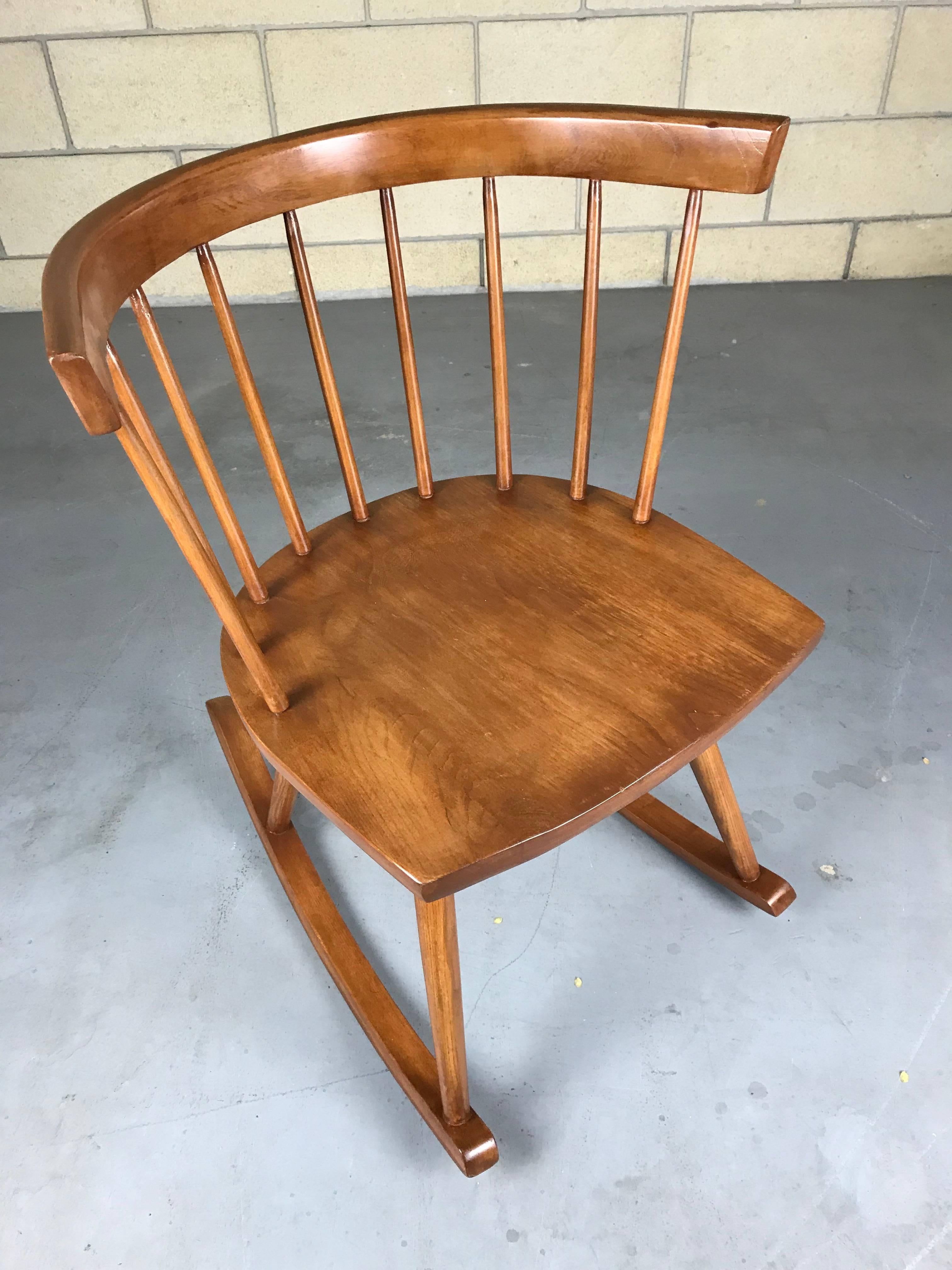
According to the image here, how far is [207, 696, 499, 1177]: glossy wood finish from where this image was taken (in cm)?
87

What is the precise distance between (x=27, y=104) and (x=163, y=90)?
32cm

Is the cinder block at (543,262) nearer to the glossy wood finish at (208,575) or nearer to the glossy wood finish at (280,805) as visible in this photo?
the glossy wood finish at (280,805)

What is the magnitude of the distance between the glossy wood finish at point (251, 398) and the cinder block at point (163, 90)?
5.28 ft

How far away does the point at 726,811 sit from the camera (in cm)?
102

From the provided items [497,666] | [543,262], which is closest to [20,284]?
[543,262]

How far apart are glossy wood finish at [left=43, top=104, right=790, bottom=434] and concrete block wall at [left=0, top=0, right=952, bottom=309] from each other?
1.46m

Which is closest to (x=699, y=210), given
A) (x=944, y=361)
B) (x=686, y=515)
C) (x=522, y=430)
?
(x=686, y=515)

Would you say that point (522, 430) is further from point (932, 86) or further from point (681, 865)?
point (932, 86)

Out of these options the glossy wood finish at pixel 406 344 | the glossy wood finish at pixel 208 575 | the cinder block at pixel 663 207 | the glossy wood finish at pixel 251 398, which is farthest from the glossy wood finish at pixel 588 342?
the cinder block at pixel 663 207

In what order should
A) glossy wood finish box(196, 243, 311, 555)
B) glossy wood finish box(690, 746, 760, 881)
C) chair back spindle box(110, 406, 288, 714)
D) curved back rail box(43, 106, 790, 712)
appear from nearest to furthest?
chair back spindle box(110, 406, 288, 714) → curved back rail box(43, 106, 790, 712) → glossy wood finish box(196, 243, 311, 555) → glossy wood finish box(690, 746, 760, 881)

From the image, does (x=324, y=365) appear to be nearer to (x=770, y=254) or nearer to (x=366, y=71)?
(x=366, y=71)

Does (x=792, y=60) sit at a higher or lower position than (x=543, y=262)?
higher

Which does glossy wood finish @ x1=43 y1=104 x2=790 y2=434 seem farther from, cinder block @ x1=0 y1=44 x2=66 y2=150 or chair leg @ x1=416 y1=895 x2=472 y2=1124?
cinder block @ x1=0 y1=44 x2=66 y2=150

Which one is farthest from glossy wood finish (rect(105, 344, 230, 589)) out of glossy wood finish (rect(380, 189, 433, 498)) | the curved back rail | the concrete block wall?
the concrete block wall
